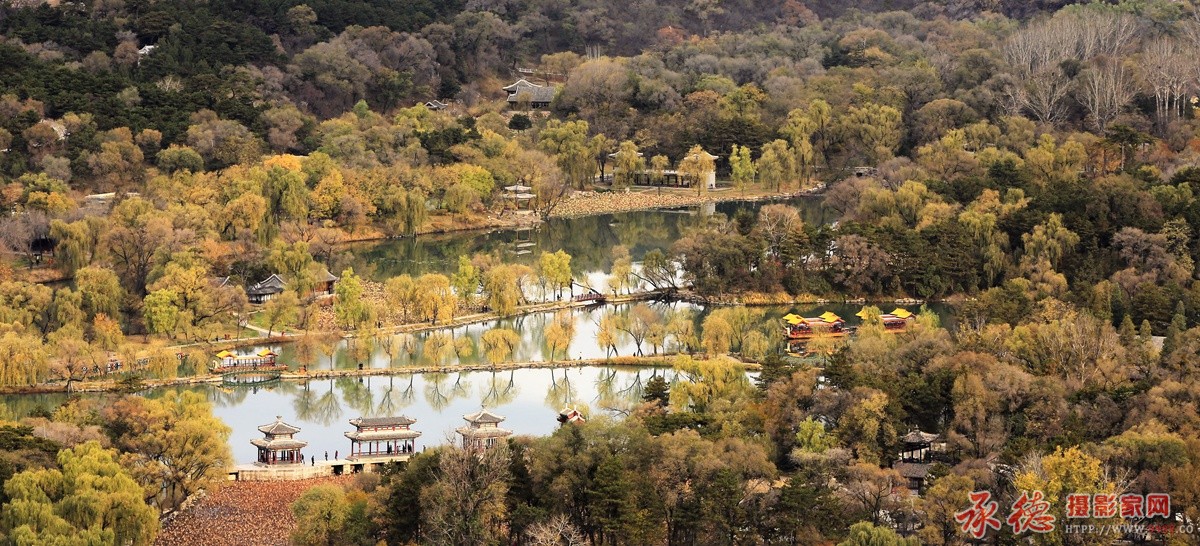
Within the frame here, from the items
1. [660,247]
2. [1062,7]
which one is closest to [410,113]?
[660,247]

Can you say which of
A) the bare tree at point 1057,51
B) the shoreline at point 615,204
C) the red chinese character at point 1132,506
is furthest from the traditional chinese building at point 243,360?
the bare tree at point 1057,51

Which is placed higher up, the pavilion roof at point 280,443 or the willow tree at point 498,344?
the willow tree at point 498,344

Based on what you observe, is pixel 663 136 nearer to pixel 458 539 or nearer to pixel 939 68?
pixel 939 68

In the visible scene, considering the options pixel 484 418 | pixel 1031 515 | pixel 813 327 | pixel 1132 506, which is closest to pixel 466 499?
pixel 484 418

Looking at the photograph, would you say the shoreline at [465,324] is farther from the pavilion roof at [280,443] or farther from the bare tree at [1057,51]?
the bare tree at [1057,51]

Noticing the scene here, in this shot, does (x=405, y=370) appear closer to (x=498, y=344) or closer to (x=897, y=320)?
(x=498, y=344)
